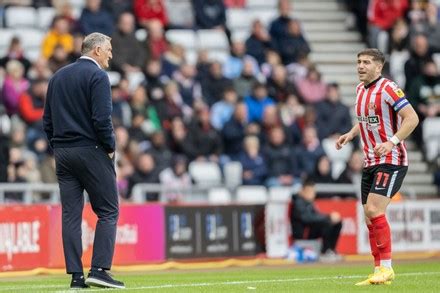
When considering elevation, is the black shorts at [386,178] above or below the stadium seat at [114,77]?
below

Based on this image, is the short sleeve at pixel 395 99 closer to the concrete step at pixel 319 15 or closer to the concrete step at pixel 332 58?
the concrete step at pixel 332 58

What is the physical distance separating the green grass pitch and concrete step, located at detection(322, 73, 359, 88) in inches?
411

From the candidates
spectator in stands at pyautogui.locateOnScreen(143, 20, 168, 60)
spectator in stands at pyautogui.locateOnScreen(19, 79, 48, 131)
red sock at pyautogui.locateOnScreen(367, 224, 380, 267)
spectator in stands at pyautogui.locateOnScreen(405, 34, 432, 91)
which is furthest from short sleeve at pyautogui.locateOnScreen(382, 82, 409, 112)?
spectator in stands at pyautogui.locateOnScreen(405, 34, 432, 91)

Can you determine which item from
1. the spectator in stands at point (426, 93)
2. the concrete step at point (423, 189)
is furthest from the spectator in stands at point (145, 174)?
the spectator in stands at point (426, 93)

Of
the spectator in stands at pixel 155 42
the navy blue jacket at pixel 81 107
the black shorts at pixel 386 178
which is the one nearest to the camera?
the navy blue jacket at pixel 81 107

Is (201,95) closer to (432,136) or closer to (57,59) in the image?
(57,59)

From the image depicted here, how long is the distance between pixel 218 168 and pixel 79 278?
410 inches

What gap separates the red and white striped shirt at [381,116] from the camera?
13.1 meters

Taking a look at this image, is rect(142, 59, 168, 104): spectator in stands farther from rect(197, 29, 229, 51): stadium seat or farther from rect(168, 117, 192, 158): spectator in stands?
rect(197, 29, 229, 51): stadium seat

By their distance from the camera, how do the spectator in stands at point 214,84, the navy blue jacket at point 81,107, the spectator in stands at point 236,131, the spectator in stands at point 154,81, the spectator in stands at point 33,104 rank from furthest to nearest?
1. the spectator in stands at point 214,84
2. the spectator in stands at point 236,131
3. the spectator in stands at point 154,81
4. the spectator in stands at point 33,104
5. the navy blue jacket at point 81,107

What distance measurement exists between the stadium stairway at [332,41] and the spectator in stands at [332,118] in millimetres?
1852

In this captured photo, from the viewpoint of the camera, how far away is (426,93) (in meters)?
26.0

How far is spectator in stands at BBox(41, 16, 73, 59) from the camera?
22.7m

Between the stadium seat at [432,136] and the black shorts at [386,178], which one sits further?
the stadium seat at [432,136]
